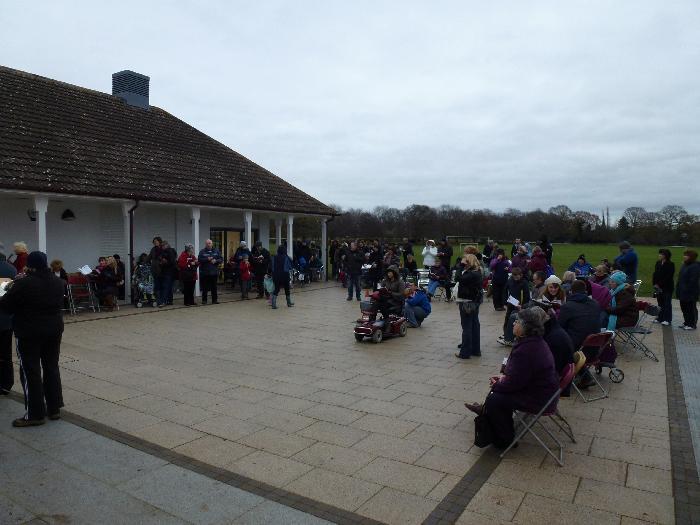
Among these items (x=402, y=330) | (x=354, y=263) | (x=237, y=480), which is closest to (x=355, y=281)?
(x=354, y=263)

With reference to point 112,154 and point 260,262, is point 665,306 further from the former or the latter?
point 112,154

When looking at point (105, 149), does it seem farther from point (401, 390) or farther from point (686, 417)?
point (686, 417)

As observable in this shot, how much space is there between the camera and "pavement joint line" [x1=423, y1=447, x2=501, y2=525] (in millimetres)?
3771

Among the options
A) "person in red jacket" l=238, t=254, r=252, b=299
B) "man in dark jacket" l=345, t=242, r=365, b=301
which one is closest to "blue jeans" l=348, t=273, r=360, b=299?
"man in dark jacket" l=345, t=242, r=365, b=301

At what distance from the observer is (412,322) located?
1161 cm

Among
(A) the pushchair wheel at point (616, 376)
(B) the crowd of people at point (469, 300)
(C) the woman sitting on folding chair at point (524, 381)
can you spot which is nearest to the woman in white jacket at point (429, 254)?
(B) the crowd of people at point (469, 300)

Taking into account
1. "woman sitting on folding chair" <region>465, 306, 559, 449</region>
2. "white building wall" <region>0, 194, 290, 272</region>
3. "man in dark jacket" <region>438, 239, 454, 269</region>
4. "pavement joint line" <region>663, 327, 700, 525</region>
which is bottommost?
"pavement joint line" <region>663, 327, 700, 525</region>

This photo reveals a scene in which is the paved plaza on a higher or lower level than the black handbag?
lower

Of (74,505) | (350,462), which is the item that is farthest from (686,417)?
(74,505)

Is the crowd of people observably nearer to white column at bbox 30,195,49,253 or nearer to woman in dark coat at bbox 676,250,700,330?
woman in dark coat at bbox 676,250,700,330

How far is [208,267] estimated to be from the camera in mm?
14883

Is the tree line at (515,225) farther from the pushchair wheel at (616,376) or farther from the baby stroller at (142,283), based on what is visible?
the pushchair wheel at (616,376)

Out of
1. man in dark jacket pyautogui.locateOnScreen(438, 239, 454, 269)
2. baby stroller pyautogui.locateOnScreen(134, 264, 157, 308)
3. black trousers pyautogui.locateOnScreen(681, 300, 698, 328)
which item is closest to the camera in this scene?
black trousers pyautogui.locateOnScreen(681, 300, 698, 328)

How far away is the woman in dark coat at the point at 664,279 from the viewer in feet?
39.5
